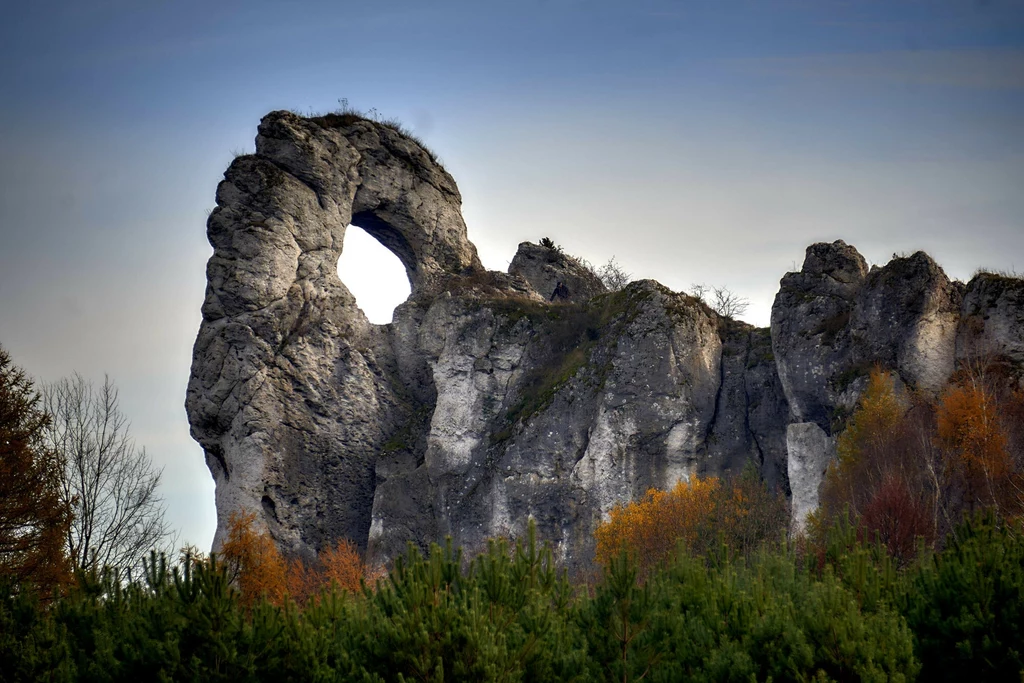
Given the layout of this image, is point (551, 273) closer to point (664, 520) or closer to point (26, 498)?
point (664, 520)

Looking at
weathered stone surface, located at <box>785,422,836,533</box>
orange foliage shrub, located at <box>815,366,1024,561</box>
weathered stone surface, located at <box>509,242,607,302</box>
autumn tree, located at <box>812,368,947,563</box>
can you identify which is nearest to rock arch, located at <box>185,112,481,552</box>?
weathered stone surface, located at <box>509,242,607,302</box>

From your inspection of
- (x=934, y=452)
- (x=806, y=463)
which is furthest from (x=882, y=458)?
(x=806, y=463)

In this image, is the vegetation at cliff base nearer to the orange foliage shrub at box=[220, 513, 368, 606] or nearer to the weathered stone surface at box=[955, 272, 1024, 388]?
the orange foliage shrub at box=[220, 513, 368, 606]

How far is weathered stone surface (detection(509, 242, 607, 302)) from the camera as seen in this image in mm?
48406

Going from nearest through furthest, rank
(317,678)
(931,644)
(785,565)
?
(317,678) → (931,644) → (785,565)

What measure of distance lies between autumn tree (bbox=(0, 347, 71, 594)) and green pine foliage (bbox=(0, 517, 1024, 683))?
9.33 m

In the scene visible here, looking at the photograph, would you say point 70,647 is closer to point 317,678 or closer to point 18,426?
point 317,678

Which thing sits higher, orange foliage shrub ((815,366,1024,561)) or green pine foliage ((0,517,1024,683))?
orange foliage shrub ((815,366,1024,561))

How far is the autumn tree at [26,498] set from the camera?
2411 cm

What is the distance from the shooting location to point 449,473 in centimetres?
3631

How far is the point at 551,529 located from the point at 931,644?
19873mm

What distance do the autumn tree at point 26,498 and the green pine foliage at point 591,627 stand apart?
30.6 feet

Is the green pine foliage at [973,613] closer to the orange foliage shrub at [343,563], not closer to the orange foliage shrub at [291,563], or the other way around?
the orange foliage shrub at [291,563]

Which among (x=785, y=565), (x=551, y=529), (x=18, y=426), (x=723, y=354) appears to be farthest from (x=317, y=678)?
(x=723, y=354)
